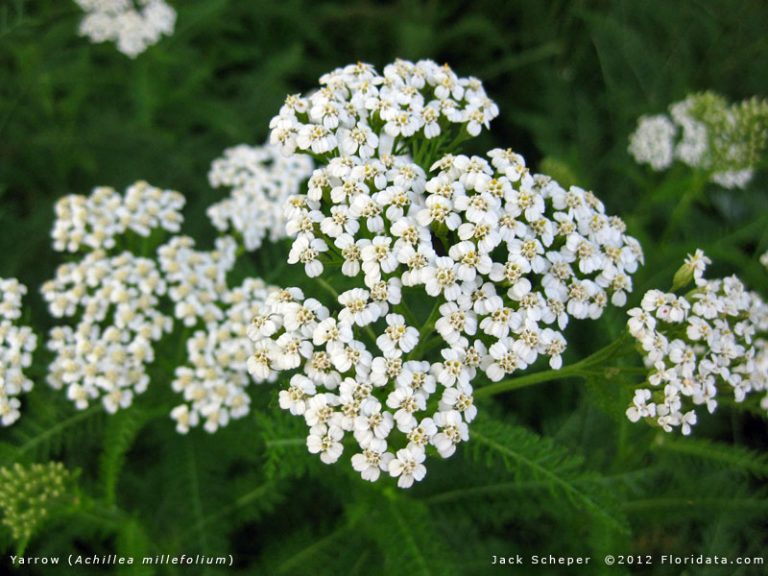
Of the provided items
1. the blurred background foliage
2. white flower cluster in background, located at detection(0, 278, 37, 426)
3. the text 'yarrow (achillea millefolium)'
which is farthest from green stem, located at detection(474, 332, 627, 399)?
white flower cluster in background, located at detection(0, 278, 37, 426)

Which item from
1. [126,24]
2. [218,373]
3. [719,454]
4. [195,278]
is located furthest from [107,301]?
[719,454]

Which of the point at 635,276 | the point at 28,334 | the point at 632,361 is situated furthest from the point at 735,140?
the point at 28,334

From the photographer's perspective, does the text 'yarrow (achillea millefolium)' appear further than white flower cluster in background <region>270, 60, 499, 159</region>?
No

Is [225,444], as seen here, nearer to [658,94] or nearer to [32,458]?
[32,458]

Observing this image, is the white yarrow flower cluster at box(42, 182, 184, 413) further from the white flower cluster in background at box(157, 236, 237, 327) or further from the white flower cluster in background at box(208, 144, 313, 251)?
the white flower cluster in background at box(208, 144, 313, 251)

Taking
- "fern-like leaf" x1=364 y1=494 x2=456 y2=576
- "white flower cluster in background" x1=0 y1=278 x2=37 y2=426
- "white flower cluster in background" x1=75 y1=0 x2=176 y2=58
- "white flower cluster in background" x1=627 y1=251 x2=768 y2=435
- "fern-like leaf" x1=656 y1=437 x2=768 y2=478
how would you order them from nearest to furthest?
1. "white flower cluster in background" x1=627 y1=251 x2=768 y2=435
2. "fern-like leaf" x1=364 y1=494 x2=456 y2=576
3. "white flower cluster in background" x1=0 y1=278 x2=37 y2=426
4. "fern-like leaf" x1=656 y1=437 x2=768 y2=478
5. "white flower cluster in background" x1=75 y1=0 x2=176 y2=58

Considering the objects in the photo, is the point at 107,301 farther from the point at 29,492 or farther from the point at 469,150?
the point at 469,150
